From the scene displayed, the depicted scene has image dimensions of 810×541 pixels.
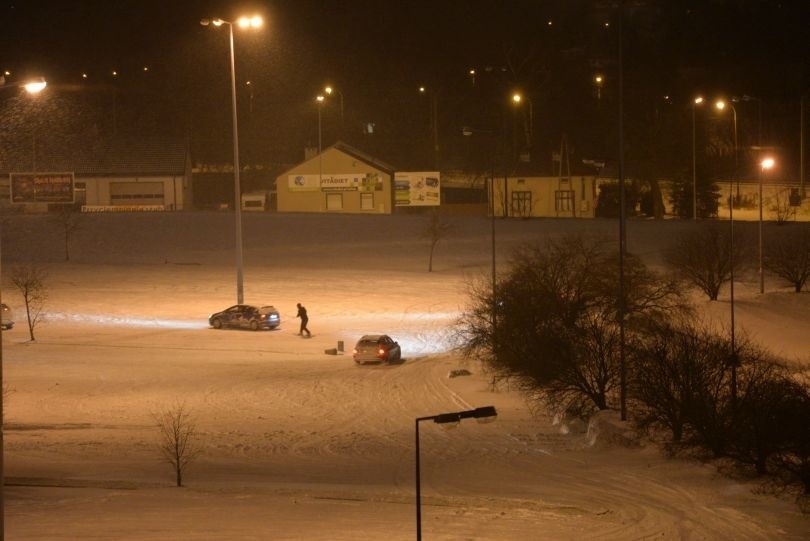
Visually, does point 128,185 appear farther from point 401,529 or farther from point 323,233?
point 401,529

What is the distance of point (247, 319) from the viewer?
140 ft

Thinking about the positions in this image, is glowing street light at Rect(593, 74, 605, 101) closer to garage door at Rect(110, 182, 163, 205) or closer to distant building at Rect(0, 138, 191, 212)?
distant building at Rect(0, 138, 191, 212)

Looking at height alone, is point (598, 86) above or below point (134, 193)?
above

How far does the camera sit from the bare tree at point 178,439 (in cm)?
1965

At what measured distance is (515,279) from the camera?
116ft

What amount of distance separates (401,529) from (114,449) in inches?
374

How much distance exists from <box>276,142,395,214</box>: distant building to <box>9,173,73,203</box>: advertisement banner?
21.5 meters

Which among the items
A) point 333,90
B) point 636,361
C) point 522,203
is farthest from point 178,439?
point 333,90

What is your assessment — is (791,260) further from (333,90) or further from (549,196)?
(333,90)

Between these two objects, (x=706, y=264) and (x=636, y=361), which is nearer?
(x=636, y=361)

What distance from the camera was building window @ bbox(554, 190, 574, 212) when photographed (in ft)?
270

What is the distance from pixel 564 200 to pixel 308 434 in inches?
2406

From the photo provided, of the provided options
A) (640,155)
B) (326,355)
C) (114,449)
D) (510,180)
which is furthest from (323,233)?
(114,449)

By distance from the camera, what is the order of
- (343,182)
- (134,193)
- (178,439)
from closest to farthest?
(178,439) < (343,182) < (134,193)
